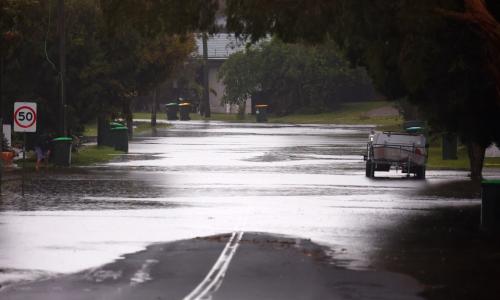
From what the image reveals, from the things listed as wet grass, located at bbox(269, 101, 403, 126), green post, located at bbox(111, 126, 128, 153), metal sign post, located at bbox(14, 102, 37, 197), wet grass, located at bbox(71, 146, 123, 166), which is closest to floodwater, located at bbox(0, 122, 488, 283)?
wet grass, located at bbox(71, 146, 123, 166)

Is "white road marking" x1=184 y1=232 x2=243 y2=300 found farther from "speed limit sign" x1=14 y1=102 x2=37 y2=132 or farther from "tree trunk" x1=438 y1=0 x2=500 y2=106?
"speed limit sign" x1=14 y1=102 x2=37 y2=132

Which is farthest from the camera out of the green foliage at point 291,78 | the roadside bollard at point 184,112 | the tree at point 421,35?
the green foliage at point 291,78

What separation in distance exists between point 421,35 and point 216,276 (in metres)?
10.1

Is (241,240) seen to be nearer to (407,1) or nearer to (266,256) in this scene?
(266,256)

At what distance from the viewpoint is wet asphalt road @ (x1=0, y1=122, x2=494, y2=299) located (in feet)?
56.4

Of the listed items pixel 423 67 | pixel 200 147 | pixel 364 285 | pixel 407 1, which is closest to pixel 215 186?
pixel 423 67

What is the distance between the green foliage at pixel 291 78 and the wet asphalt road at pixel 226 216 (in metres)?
60.9

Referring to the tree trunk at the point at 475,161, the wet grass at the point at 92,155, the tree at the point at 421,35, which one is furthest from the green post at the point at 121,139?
the tree at the point at 421,35

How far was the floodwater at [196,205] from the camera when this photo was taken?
804 inches

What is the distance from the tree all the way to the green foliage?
260ft

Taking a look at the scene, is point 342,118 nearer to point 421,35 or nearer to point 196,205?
point 196,205

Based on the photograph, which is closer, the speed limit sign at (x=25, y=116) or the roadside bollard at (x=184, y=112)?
the speed limit sign at (x=25, y=116)

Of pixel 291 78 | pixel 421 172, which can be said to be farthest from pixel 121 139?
pixel 291 78

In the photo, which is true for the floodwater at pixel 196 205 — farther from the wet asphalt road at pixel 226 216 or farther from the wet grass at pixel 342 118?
the wet grass at pixel 342 118
